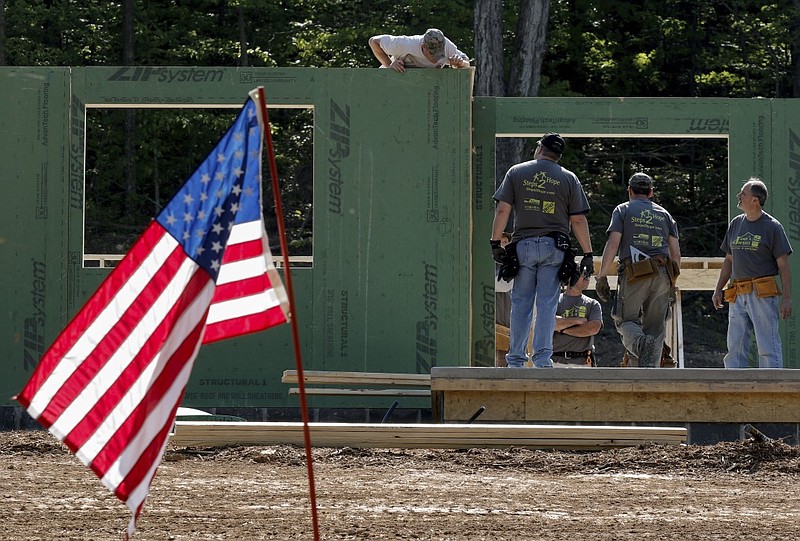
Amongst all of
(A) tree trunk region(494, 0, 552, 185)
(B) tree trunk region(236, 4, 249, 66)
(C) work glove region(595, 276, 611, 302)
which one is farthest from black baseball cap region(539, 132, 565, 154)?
(B) tree trunk region(236, 4, 249, 66)

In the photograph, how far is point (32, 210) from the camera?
11.5m

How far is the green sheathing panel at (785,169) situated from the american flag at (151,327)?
26.3 ft

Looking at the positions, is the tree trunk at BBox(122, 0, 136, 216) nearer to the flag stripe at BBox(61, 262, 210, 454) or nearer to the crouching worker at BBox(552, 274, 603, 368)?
the crouching worker at BBox(552, 274, 603, 368)

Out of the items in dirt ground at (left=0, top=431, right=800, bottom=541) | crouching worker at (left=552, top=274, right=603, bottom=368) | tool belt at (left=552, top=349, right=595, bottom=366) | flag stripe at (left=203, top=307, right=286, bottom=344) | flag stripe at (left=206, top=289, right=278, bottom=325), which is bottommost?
dirt ground at (left=0, top=431, right=800, bottom=541)

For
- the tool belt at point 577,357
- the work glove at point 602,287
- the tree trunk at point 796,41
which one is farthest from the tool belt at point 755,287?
the tree trunk at point 796,41

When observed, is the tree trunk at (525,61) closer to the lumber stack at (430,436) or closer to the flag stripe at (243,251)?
the lumber stack at (430,436)

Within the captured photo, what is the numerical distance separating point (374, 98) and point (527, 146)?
Answer: 39.7 ft

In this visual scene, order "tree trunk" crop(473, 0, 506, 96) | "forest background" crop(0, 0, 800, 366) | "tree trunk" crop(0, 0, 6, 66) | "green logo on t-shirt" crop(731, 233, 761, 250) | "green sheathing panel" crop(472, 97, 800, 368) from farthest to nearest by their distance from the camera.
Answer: "forest background" crop(0, 0, 800, 366) < "tree trunk" crop(0, 0, 6, 66) < "tree trunk" crop(473, 0, 506, 96) < "green sheathing panel" crop(472, 97, 800, 368) < "green logo on t-shirt" crop(731, 233, 761, 250)

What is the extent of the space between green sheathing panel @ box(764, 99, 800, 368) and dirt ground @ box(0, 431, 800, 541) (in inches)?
146

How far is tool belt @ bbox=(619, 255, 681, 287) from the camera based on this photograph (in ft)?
34.7

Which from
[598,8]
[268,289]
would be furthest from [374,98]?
[598,8]

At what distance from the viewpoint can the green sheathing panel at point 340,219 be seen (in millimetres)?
11461

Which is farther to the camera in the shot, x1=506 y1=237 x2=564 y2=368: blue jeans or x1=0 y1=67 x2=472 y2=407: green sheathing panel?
x1=0 y1=67 x2=472 y2=407: green sheathing panel

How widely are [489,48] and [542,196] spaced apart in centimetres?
1208
